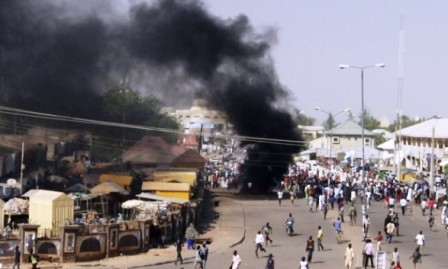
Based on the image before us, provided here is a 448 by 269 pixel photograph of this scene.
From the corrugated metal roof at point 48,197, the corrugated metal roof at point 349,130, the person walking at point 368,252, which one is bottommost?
the person walking at point 368,252

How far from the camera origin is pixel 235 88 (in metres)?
65.6

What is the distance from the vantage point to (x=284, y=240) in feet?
121

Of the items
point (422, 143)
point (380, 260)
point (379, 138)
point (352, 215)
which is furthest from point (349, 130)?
point (380, 260)

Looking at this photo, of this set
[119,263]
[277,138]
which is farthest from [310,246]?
[277,138]

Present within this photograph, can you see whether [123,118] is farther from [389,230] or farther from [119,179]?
[389,230]

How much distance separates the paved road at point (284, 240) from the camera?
3100 cm

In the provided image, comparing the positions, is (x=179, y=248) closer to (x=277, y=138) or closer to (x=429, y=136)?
(x=277, y=138)

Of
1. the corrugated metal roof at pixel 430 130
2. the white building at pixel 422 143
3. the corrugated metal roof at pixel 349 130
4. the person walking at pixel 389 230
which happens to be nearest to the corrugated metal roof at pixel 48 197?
the person walking at pixel 389 230

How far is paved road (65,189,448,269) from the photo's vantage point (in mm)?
31000

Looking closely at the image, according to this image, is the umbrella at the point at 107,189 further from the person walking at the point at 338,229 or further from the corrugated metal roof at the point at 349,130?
the corrugated metal roof at the point at 349,130

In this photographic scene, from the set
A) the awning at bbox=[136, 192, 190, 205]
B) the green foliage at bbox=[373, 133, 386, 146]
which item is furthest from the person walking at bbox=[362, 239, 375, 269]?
the green foliage at bbox=[373, 133, 386, 146]

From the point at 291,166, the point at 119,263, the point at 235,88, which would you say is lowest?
the point at 119,263

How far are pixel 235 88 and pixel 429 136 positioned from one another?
20614mm

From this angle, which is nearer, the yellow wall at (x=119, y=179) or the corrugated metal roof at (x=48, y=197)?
the corrugated metal roof at (x=48, y=197)
